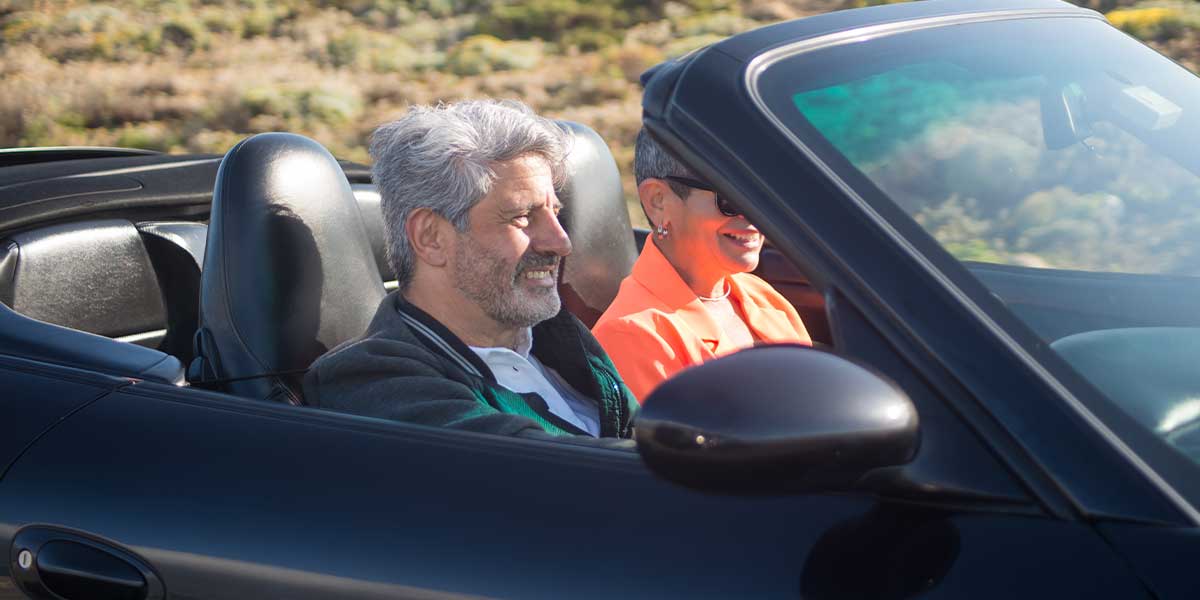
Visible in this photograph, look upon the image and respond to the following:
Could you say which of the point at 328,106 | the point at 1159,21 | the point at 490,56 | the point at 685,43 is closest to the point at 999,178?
the point at 1159,21

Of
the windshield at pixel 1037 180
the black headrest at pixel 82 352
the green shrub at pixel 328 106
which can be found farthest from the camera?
the green shrub at pixel 328 106

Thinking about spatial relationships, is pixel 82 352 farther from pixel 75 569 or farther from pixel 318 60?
pixel 318 60

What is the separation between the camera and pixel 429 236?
2449 mm

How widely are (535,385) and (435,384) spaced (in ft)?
1.45

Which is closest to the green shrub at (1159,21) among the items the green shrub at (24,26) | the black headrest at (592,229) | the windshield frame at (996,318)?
the black headrest at (592,229)

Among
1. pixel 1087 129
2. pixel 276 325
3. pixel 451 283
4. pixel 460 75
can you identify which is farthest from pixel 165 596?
pixel 460 75

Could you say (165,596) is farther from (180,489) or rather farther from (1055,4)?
(1055,4)

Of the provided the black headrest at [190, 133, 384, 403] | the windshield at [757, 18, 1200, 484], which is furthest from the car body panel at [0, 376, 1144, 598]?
the black headrest at [190, 133, 384, 403]

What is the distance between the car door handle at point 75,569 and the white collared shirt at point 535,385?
910 mm

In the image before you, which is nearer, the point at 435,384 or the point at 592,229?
the point at 435,384

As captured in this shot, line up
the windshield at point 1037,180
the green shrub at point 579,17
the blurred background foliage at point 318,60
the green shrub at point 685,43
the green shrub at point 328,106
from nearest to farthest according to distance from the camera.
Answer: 1. the windshield at point 1037,180
2. the blurred background foliage at point 318,60
3. the green shrub at point 328,106
4. the green shrub at point 685,43
5. the green shrub at point 579,17

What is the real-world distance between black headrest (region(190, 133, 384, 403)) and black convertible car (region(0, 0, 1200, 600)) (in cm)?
31

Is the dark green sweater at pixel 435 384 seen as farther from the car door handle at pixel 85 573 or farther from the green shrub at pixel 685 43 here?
the green shrub at pixel 685 43

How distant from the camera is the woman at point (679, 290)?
268cm
